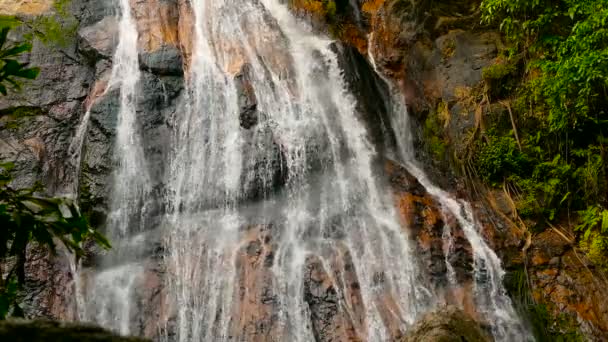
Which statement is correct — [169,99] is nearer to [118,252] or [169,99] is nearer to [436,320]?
[118,252]

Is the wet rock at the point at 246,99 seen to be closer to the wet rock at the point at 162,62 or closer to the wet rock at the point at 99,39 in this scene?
the wet rock at the point at 162,62

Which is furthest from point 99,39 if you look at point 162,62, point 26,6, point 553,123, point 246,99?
point 553,123

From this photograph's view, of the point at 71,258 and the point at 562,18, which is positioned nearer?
the point at 71,258

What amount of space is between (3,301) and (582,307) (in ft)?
29.7

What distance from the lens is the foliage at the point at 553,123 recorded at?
31.7 feet

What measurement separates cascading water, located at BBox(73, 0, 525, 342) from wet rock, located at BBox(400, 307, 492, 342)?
2796 mm

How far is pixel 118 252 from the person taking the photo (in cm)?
967

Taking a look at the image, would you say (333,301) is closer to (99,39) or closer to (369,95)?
(369,95)

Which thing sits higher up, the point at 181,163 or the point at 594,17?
the point at 594,17

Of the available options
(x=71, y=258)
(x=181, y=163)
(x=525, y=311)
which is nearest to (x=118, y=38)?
(x=181, y=163)

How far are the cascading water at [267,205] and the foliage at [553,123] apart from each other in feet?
4.89

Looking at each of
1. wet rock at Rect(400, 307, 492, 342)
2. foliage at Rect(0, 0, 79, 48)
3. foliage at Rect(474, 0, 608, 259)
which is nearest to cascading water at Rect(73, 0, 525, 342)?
foliage at Rect(0, 0, 79, 48)

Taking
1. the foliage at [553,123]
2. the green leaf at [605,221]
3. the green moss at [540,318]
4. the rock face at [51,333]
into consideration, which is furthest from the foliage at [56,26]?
the rock face at [51,333]

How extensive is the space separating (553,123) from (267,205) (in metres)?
5.65
